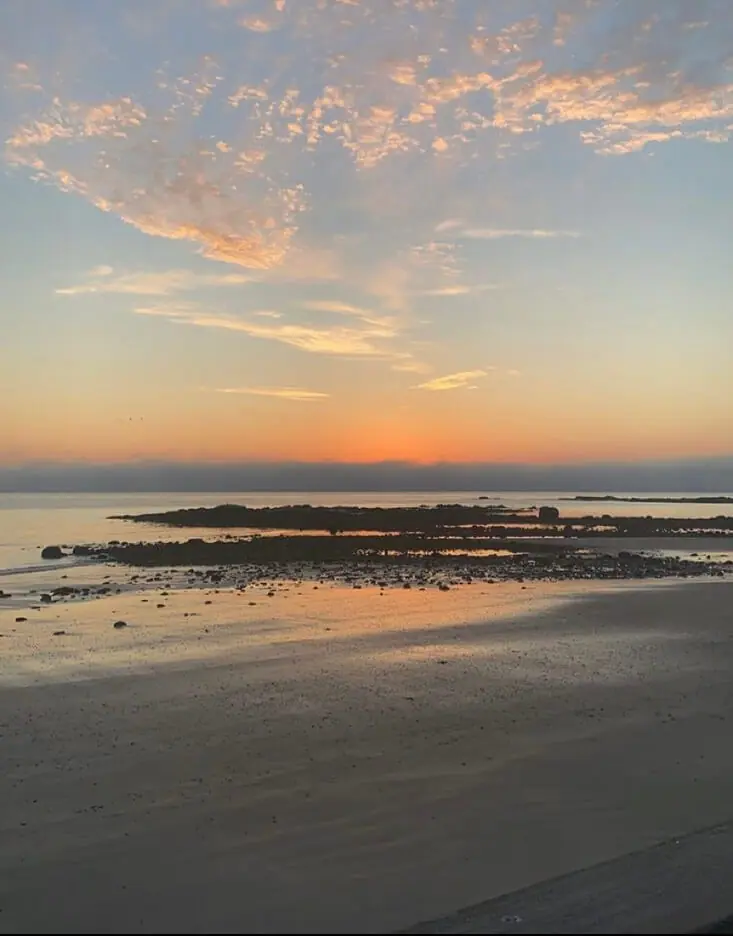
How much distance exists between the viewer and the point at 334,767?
10.2m

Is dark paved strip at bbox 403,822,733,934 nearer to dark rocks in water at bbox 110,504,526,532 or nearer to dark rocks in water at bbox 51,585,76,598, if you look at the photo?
dark rocks in water at bbox 51,585,76,598

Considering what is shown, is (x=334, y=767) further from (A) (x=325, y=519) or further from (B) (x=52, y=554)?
(A) (x=325, y=519)

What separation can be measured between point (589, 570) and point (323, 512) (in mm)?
49725

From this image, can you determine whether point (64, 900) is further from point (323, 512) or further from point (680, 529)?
point (323, 512)

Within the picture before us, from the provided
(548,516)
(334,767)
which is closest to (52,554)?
(334,767)

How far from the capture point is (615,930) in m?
6.04

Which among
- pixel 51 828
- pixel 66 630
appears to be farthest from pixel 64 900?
pixel 66 630

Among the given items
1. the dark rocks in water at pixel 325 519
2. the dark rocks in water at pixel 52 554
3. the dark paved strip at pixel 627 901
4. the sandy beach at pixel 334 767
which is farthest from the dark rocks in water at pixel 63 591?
the dark rocks in water at pixel 325 519

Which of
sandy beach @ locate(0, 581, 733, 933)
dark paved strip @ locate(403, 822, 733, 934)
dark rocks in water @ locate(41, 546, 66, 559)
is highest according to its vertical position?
dark paved strip @ locate(403, 822, 733, 934)

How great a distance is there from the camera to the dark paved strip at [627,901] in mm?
6148

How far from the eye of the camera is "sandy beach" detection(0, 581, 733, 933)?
23.2 ft

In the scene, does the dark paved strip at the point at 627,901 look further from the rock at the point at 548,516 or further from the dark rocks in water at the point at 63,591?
the rock at the point at 548,516

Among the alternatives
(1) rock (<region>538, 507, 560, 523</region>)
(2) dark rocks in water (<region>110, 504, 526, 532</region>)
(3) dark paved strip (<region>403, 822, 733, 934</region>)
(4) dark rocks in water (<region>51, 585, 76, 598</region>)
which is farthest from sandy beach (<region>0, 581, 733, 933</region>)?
(1) rock (<region>538, 507, 560, 523</region>)

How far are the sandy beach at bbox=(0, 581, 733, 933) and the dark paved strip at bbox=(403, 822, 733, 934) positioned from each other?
0.82 feet
